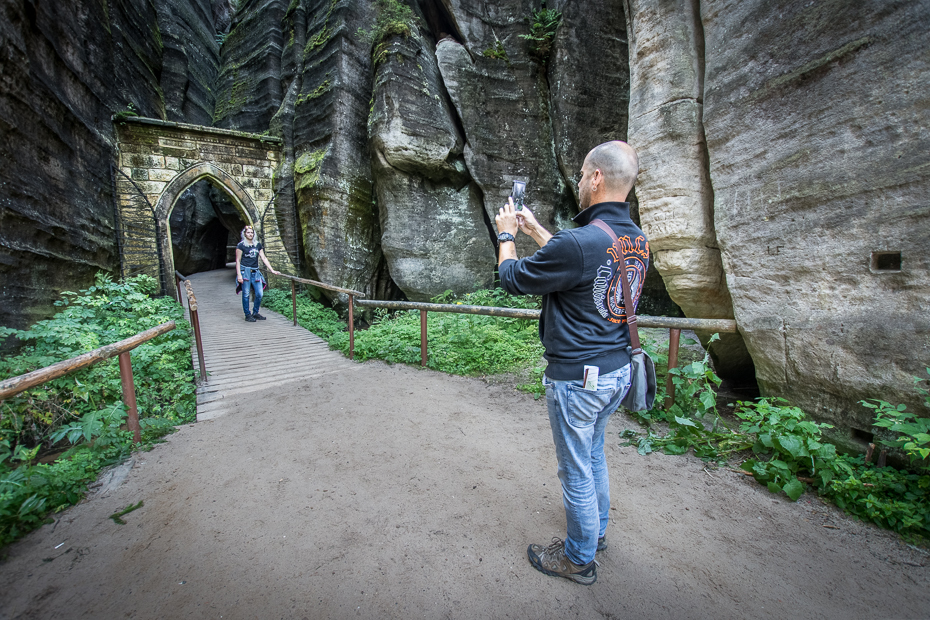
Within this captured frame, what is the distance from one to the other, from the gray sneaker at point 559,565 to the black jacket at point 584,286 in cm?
87

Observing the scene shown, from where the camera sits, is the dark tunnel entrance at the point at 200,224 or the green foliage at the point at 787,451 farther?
the dark tunnel entrance at the point at 200,224

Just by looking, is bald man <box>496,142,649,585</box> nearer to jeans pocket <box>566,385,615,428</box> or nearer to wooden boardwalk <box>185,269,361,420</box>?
jeans pocket <box>566,385,615,428</box>

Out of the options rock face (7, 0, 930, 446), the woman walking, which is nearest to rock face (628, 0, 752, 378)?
rock face (7, 0, 930, 446)

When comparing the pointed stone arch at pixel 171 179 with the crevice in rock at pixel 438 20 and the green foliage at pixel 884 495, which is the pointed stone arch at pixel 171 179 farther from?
the green foliage at pixel 884 495

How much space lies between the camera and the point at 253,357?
5391mm

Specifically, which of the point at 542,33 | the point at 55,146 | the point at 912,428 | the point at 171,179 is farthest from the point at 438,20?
the point at 912,428

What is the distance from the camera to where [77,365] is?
92.7 inches

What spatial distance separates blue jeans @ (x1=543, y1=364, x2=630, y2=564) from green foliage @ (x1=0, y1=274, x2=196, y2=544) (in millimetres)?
2762

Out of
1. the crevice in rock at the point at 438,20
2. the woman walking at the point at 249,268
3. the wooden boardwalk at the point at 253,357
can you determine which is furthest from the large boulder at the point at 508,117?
the wooden boardwalk at the point at 253,357

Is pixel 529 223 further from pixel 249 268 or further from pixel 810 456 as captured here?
pixel 249 268

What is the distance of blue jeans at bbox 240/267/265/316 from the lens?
7.47 metres

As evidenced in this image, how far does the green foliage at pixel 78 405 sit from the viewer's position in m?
2.16

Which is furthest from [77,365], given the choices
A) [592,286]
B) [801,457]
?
[801,457]

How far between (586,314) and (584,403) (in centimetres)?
36
